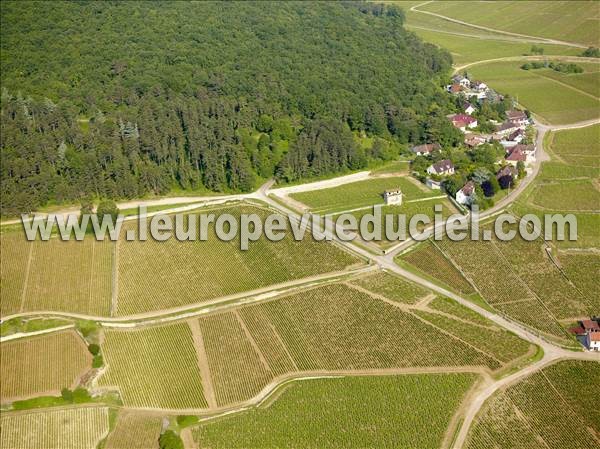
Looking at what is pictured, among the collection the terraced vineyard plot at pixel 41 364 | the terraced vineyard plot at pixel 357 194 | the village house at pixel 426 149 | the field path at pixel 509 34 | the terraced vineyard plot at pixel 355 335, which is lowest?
the terraced vineyard plot at pixel 41 364

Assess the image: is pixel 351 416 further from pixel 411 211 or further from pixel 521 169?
pixel 521 169

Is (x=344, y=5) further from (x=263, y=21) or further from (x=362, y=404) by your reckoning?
(x=362, y=404)

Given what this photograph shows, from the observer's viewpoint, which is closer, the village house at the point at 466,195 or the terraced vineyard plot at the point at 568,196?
the terraced vineyard plot at the point at 568,196

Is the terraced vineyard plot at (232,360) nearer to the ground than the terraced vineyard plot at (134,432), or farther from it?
farther from it

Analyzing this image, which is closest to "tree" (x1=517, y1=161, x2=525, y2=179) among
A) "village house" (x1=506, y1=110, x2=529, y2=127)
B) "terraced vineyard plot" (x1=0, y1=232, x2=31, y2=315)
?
"village house" (x1=506, y1=110, x2=529, y2=127)

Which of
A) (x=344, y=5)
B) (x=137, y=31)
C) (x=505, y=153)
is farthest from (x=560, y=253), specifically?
(x=344, y=5)

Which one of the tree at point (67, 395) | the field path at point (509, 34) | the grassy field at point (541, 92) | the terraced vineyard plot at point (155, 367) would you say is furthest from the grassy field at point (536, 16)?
the tree at point (67, 395)

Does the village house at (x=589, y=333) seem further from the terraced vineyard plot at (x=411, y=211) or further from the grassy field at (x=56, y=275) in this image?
the grassy field at (x=56, y=275)

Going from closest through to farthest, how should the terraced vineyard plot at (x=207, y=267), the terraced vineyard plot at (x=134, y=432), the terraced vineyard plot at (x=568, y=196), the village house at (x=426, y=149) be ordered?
the terraced vineyard plot at (x=134, y=432) → the terraced vineyard plot at (x=207, y=267) → the terraced vineyard plot at (x=568, y=196) → the village house at (x=426, y=149)
